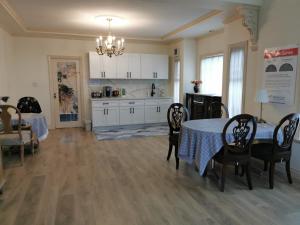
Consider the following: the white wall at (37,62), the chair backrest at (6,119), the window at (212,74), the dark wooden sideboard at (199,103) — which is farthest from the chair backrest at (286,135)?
the white wall at (37,62)

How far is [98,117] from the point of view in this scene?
21.5ft

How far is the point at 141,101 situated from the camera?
23.0 ft

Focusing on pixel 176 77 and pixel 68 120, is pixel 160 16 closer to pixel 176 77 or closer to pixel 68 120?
pixel 176 77

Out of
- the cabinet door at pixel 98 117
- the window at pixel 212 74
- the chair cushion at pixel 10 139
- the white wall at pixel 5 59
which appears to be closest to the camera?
the chair cushion at pixel 10 139

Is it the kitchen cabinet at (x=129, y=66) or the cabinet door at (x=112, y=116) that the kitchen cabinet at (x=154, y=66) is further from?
the cabinet door at (x=112, y=116)

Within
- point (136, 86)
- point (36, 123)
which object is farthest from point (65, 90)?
point (36, 123)

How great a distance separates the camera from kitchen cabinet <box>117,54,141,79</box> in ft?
22.7

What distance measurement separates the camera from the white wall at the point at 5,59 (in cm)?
513

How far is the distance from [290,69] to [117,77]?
4.68 m

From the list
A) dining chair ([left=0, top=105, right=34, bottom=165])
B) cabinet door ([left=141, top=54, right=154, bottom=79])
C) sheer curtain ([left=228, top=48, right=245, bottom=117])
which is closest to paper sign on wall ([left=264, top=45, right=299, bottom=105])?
sheer curtain ([left=228, top=48, right=245, bottom=117])

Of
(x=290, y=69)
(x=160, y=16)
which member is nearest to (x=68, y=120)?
(x=160, y=16)

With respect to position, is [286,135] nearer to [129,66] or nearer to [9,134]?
[9,134]

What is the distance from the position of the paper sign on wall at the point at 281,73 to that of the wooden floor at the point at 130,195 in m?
1.21

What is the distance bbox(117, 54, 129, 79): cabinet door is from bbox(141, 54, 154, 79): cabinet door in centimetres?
51
